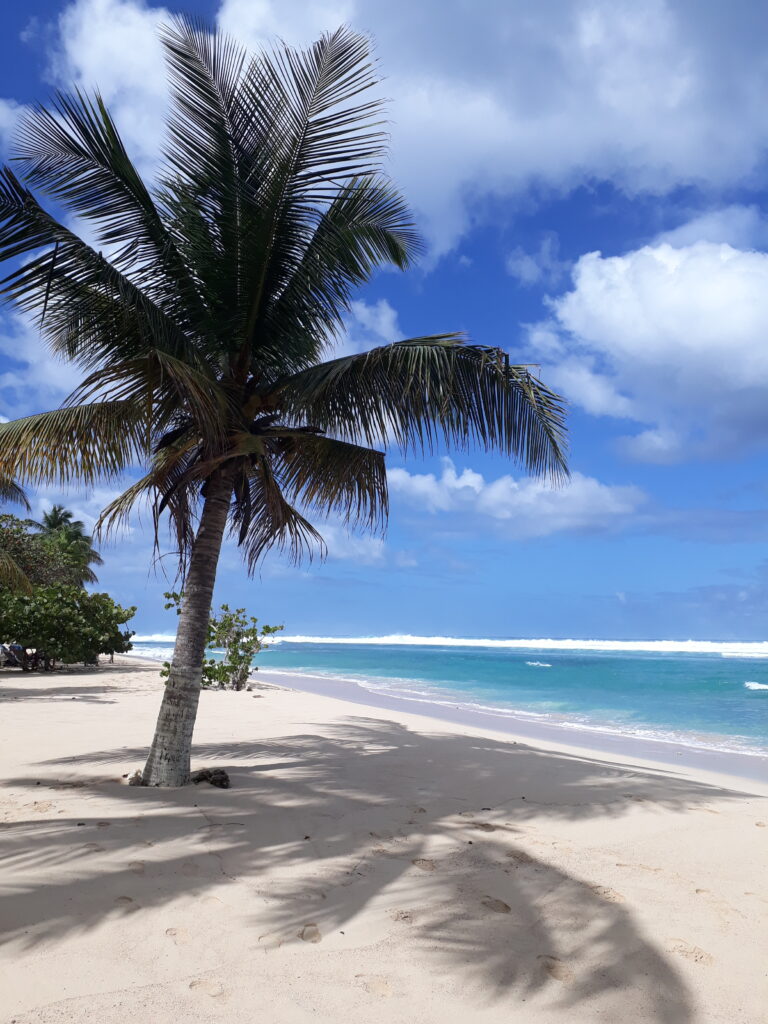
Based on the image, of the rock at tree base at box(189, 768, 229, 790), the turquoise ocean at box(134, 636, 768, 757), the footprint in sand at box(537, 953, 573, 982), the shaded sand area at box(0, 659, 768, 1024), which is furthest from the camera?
the turquoise ocean at box(134, 636, 768, 757)

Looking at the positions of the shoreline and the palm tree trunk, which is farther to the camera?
the shoreline

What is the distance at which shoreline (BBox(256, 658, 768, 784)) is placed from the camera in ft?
31.5

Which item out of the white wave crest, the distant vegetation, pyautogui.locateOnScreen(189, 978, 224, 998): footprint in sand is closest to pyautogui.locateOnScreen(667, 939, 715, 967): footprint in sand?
pyautogui.locateOnScreen(189, 978, 224, 998): footprint in sand

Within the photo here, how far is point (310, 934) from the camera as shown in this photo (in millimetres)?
3180

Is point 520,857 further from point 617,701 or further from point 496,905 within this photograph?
point 617,701

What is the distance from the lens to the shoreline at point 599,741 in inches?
378

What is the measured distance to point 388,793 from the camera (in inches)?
236

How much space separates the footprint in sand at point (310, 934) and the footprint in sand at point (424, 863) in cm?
103

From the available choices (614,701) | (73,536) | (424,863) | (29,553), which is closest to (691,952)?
(424,863)

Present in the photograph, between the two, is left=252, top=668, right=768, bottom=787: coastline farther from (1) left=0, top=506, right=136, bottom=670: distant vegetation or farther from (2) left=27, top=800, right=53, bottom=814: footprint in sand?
(1) left=0, top=506, right=136, bottom=670: distant vegetation

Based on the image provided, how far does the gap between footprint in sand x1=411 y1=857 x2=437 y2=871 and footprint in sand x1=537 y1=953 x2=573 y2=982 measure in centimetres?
116

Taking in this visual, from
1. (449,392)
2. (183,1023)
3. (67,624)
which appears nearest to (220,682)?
(67,624)

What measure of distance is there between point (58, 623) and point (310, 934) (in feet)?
61.4

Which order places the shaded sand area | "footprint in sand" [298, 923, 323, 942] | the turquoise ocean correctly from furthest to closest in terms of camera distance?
the turquoise ocean, "footprint in sand" [298, 923, 323, 942], the shaded sand area
